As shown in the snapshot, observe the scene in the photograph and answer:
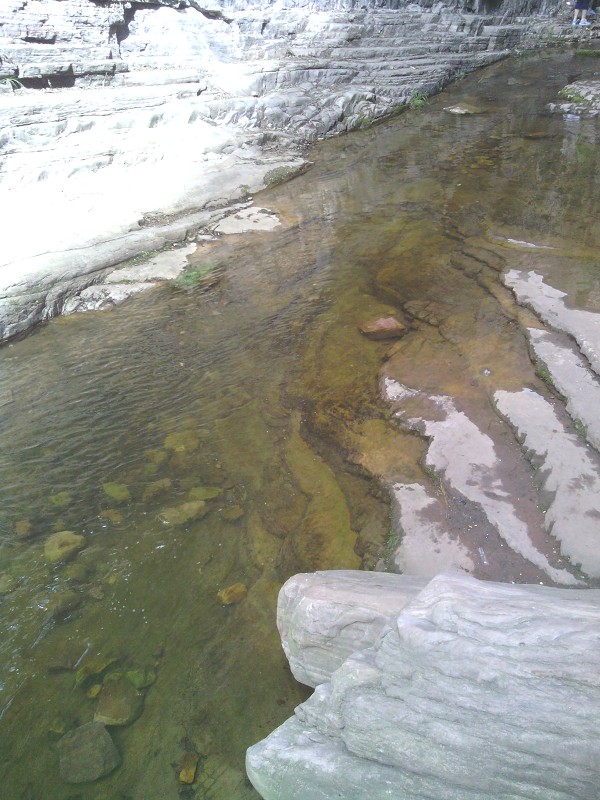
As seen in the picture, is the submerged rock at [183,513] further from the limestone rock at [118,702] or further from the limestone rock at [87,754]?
the limestone rock at [87,754]

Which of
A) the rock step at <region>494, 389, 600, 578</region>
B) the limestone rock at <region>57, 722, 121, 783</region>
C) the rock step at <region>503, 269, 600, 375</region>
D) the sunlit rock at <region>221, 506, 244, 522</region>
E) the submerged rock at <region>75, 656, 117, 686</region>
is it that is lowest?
the limestone rock at <region>57, 722, 121, 783</region>

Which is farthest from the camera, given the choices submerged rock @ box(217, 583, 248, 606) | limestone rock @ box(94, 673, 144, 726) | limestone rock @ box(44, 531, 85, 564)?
limestone rock @ box(44, 531, 85, 564)

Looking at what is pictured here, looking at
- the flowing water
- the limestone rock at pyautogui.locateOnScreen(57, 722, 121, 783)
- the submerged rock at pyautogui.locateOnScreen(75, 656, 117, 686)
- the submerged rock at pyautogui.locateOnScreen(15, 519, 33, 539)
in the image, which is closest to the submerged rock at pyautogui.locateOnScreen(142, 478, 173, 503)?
the flowing water

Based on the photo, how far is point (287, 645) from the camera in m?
2.56

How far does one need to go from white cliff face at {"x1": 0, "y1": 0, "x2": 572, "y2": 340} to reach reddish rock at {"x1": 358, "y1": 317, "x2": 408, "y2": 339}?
3.32 meters

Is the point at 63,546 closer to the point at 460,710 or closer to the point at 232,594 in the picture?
the point at 232,594

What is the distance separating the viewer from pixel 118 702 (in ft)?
9.02

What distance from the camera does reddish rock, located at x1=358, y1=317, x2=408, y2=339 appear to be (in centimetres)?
491

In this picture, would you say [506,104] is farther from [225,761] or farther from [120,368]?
[225,761]

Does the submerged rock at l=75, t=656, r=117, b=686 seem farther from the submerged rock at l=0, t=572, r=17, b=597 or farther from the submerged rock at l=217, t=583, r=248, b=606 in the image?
the submerged rock at l=0, t=572, r=17, b=597

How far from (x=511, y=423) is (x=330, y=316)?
2.24 meters

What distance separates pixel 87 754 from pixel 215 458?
75.1 inches

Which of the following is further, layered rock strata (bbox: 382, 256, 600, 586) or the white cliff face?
the white cliff face

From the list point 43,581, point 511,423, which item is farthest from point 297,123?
point 43,581
